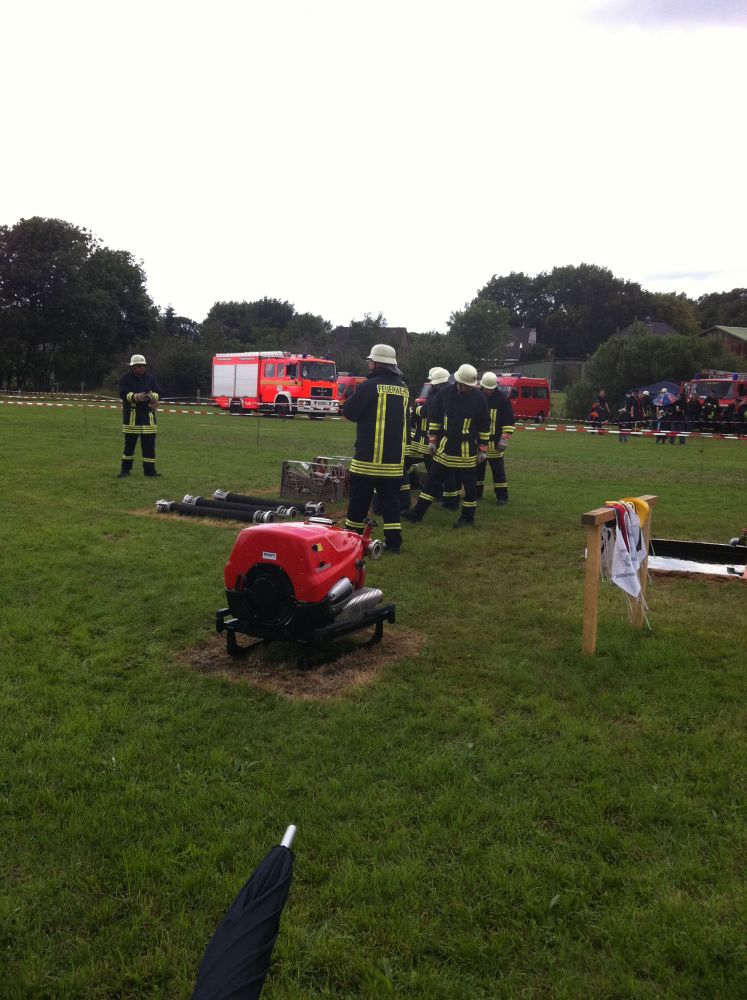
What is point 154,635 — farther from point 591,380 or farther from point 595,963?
point 591,380

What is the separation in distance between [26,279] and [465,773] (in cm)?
5047

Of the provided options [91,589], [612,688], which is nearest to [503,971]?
[612,688]

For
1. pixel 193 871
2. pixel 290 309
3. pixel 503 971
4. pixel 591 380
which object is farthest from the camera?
pixel 290 309

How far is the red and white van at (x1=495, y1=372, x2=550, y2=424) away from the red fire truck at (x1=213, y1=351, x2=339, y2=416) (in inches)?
365

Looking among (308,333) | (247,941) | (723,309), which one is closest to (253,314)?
(308,333)

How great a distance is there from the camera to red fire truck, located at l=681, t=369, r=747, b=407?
31031mm

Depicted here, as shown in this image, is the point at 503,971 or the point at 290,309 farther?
the point at 290,309

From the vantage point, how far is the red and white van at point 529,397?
126ft

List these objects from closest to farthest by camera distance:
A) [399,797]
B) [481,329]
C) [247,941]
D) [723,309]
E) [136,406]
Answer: [247,941] < [399,797] < [136,406] < [481,329] < [723,309]

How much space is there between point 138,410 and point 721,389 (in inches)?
1061

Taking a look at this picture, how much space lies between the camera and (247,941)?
1.58 m

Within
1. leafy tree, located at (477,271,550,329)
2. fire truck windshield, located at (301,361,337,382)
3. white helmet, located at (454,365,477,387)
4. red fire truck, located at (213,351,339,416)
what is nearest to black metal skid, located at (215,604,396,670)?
white helmet, located at (454,365,477,387)

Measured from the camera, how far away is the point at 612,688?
4773 mm

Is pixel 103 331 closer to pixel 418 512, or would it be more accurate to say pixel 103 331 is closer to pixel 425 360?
pixel 425 360
